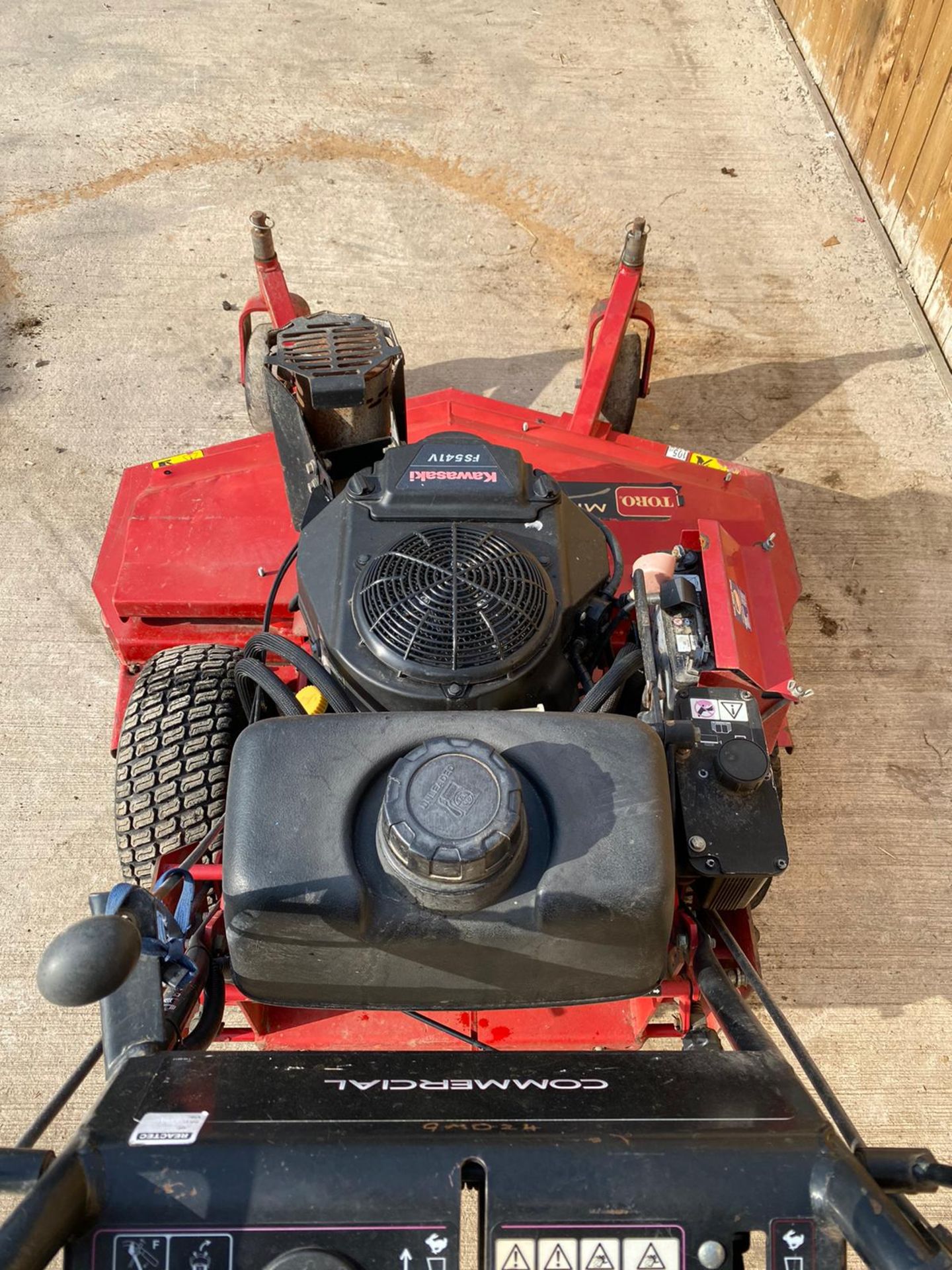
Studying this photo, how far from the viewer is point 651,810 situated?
4.88ft

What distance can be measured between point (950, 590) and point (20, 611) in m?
3.12

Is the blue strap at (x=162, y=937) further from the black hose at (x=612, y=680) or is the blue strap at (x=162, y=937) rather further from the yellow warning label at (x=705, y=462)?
the yellow warning label at (x=705, y=462)

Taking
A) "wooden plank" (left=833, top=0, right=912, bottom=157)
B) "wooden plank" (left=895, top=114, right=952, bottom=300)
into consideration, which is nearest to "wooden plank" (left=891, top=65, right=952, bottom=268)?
"wooden plank" (left=895, top=114, right=952, bottom=300)

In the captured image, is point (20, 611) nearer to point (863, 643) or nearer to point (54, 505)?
point (54, 505)

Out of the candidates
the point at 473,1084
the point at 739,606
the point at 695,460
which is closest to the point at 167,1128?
the point at 473,1084

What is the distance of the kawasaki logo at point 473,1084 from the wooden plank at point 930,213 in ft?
13.7

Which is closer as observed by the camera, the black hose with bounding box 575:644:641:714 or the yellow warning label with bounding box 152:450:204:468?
the black hose with bounding box 575:644:641:714

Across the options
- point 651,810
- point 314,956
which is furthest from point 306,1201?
point 651,810

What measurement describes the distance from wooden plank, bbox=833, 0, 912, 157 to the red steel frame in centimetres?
252

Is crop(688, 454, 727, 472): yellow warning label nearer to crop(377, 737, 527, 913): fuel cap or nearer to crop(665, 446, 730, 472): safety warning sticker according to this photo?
crop(665, 446, 730, 472): safety warning sticker

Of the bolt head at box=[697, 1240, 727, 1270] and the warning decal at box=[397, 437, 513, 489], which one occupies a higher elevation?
the warning decal at box=[397, 437, 513, 489]

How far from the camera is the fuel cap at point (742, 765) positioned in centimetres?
176

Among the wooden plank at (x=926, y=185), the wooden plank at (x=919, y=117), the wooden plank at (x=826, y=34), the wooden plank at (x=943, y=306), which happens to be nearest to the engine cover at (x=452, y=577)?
the wooden plank at (x=943, y=306)

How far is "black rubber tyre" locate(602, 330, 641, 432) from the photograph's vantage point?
348 centimetres
